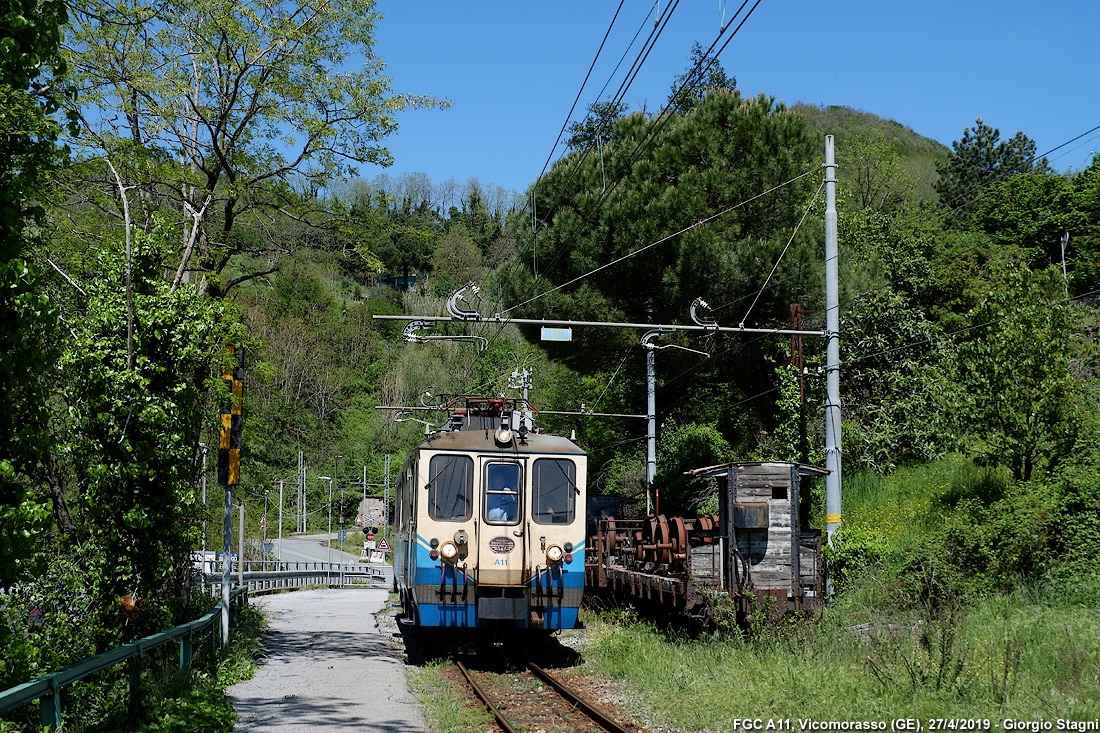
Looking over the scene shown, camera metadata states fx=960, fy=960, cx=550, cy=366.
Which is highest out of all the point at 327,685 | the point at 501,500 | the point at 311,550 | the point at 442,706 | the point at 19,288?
the point at 19,288

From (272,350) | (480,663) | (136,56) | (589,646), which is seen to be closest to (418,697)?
(480,663)

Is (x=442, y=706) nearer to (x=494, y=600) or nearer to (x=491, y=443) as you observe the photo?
(x=494, y=600)

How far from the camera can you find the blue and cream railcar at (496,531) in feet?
45.0

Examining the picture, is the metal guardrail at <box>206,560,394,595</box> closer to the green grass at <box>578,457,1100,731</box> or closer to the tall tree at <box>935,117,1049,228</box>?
the green grass at <box>578,457,1100,731</box>

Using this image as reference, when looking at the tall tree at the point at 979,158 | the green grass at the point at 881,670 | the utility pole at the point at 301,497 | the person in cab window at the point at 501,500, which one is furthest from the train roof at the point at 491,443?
the tall tree at the point at 979,158

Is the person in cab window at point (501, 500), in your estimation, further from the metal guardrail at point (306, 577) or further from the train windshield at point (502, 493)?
the metal guardrail at point (306, 577)

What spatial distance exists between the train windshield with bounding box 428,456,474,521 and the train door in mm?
220

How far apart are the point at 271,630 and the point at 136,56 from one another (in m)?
11.3

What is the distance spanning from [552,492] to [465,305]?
443 cm

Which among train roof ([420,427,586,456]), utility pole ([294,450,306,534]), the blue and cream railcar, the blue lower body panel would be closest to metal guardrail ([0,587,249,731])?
the blue lower body panel

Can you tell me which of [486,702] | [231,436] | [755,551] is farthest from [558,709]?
[231,436]

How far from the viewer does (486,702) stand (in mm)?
11102

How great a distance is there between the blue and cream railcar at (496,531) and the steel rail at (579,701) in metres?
0.81

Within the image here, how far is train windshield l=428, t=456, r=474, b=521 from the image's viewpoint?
554 inches
